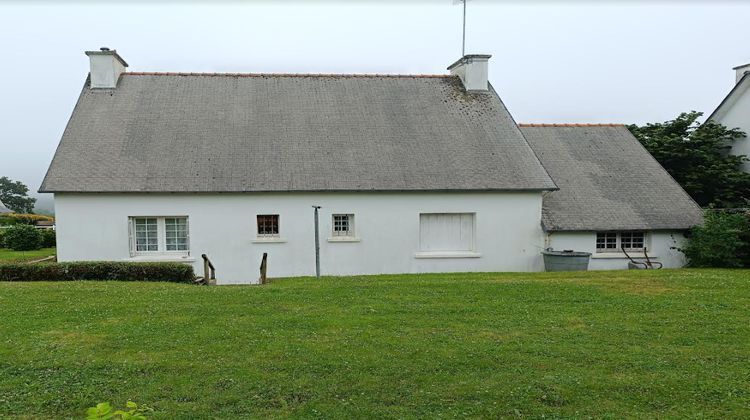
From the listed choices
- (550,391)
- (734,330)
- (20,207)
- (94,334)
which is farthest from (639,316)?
(20,207)

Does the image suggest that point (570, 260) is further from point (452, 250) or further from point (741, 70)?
point (741, 70)

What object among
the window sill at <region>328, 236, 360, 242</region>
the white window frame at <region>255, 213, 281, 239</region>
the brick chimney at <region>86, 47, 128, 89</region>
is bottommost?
the window sill at <region>328, 236, 360, 242</region>

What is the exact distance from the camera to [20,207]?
69.8 meters

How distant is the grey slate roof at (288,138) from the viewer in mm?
16281

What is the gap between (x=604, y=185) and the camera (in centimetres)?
1883

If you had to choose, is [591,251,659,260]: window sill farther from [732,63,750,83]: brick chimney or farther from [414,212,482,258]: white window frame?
[732,63,750,83]: brick chimney

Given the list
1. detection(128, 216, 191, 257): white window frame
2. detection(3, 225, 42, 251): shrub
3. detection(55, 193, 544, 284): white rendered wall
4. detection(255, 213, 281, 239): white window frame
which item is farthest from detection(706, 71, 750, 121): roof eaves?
detection(3, 225, 42, 251): shrub

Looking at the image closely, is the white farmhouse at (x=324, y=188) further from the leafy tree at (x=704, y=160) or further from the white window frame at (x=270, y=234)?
the leafy tree at (x=704, y=160)

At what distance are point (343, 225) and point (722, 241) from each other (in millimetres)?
11606

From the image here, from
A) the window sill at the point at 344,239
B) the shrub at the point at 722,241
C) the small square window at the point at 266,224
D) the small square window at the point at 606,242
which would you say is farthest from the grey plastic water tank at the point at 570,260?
the small square window at the point at 266,224

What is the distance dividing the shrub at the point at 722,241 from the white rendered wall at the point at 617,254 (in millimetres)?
756

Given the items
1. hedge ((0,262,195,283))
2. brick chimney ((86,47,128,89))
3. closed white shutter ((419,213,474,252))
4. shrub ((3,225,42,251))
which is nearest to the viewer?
hedge ((0,262,195,283))

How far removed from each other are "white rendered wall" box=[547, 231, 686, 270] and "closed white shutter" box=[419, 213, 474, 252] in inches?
104

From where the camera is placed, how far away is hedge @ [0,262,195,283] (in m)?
12.9
